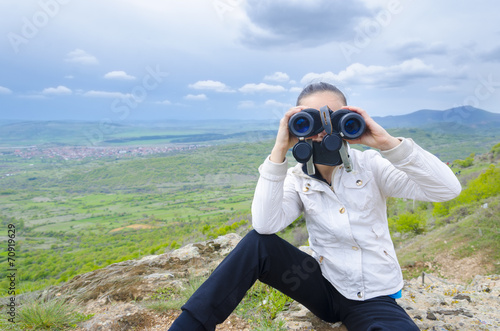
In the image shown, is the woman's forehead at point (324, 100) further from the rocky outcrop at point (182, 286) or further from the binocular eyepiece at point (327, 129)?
the rocky outcrop at point (182, 286)

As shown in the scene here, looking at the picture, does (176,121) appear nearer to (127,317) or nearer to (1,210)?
(1,210)

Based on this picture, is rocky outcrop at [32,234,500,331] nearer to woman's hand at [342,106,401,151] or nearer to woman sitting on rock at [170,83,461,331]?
woman sitting on rock at [170,83,461,331]

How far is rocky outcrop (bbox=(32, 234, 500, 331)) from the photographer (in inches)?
77.9

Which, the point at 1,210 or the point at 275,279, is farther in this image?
the point at 1,210

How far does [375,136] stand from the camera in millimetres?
1563

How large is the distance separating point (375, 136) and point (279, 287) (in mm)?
988

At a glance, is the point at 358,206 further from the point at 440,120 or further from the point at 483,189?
the point at 440,120

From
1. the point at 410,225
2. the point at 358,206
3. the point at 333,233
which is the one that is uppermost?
the point at 358,206

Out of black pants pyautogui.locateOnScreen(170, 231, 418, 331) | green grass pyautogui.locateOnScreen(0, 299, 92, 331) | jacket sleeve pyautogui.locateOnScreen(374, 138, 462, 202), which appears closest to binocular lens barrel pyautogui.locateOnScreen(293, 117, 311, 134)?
jacket sleeve pyautogui.locateOnScreen(374, 138, 462, 202)

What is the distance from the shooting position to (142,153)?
312 ft

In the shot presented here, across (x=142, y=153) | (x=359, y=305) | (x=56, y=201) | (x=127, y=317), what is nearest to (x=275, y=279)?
(x=359, y=305)

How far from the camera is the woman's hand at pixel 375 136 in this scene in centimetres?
153

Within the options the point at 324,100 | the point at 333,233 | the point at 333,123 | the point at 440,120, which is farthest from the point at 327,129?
the point at 440,120

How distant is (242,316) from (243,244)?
1.02 m
